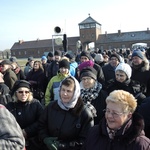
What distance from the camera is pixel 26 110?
3.96m

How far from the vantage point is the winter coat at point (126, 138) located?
234cm

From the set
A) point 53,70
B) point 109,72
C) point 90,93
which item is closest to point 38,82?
point 53,70

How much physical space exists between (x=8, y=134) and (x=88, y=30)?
71.4 m

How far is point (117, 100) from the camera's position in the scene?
250cm

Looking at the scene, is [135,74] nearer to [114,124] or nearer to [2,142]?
[114,124]

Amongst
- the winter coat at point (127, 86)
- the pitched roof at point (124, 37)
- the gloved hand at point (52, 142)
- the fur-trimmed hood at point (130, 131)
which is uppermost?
the pitched roof at point (124, 37)

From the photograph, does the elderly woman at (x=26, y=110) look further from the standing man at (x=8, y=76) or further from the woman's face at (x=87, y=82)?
the standing man at (x=8, y=76)

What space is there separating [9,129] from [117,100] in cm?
118

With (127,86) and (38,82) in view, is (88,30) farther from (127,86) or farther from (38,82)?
(127,86)

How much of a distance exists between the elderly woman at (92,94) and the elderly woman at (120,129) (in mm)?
1412

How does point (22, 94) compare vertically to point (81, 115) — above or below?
above

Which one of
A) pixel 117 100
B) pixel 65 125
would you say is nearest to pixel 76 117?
pixel 65 125

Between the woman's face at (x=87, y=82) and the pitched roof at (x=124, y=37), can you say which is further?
the pitched roof at (x=124, y=37)

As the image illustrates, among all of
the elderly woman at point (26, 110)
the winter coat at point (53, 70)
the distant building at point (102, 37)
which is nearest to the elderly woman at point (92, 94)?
the elderly woman at point (26, 110)
